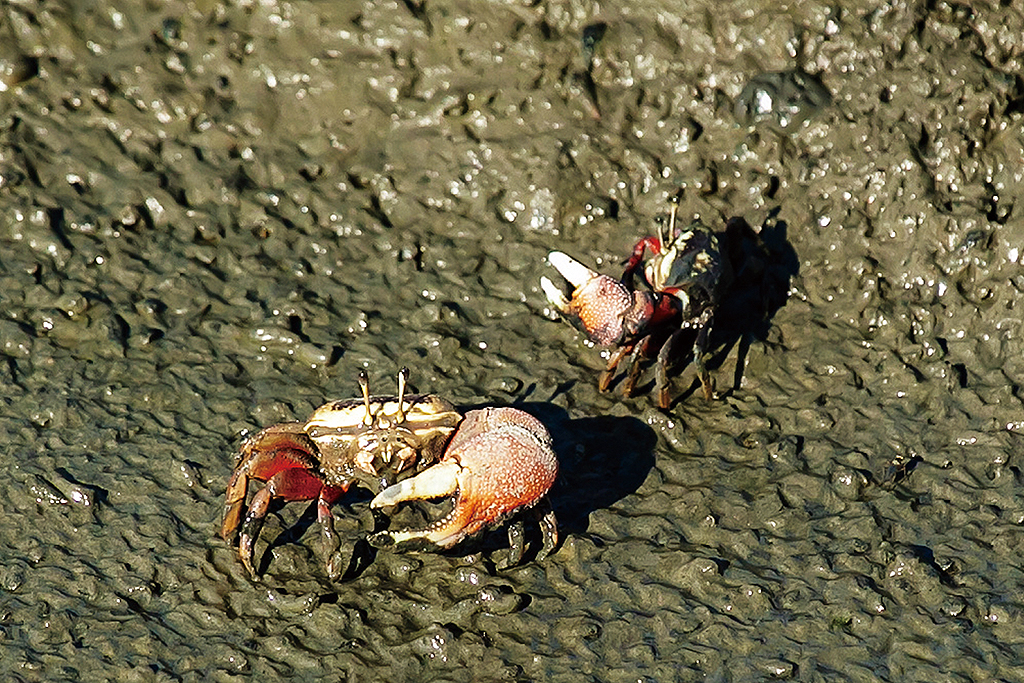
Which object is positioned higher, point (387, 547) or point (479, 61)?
point (479, 61)

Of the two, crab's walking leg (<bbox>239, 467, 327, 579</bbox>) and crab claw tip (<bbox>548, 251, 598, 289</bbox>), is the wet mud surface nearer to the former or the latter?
crab's walking leg (<bbox>239, 467, 327, 579</bbox>)

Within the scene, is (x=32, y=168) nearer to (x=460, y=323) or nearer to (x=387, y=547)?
(x=460, y=323)

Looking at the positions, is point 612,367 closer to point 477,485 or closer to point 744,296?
point 744,296

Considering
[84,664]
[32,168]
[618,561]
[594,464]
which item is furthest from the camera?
[32,168]

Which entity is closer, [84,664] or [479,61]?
[84,664]

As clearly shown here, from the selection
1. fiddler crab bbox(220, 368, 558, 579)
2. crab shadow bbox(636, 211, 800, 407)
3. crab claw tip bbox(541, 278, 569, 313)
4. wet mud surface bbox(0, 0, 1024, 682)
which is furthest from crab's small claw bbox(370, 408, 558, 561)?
crab shadow bbox(636, 211, 800, 407)

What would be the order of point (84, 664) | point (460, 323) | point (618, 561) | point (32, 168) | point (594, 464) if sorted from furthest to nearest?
point (32, 168)
point (460, 323)
point (594, 464)
point (618, 561)
point (84, 664)

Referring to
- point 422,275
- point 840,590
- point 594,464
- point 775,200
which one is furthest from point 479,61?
point 840,590

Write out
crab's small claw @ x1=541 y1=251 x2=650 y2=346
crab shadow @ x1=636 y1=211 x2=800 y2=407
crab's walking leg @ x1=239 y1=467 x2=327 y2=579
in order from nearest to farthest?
crab's walking leg @ x1=239 y1=467 x2=327 y2=579 → crab's small claw @ x1=541 y1=251 x2=650 y2=346 → crab shadow @ x1=636 y1=211 x2=800 y2=407
